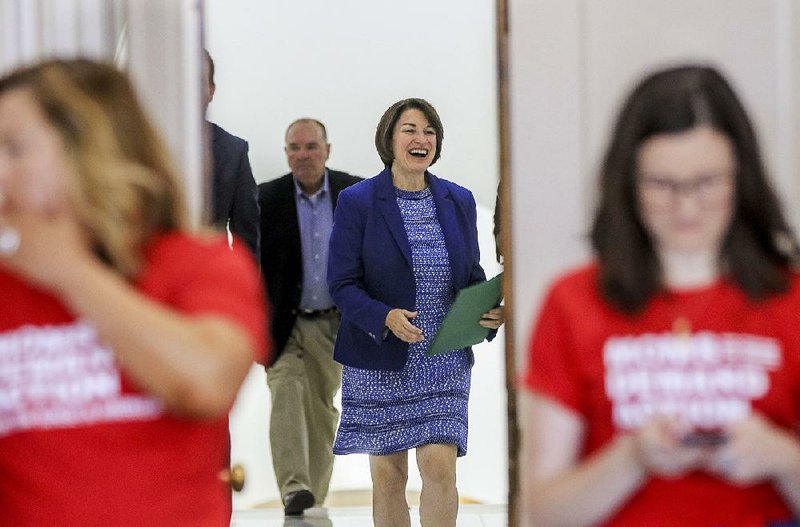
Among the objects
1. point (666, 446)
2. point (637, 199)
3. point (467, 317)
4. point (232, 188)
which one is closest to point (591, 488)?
point (666, 446)

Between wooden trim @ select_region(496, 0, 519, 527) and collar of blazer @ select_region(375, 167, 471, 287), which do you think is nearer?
wooden trim @ select_region(496, 0, 519, 527)

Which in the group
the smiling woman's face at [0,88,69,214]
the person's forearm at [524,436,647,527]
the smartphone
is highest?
the smiling woman's face at [0,88,69,214]

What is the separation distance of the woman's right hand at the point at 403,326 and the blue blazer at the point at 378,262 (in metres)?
0.03

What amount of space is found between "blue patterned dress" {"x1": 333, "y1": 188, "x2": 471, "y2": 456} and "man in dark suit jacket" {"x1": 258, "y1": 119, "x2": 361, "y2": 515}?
156 centimetres

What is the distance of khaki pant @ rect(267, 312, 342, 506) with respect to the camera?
584 centimetres

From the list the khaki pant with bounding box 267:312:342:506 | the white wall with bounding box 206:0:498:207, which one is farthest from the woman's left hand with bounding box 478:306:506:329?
the white wall with bounding box 206:0:498:207

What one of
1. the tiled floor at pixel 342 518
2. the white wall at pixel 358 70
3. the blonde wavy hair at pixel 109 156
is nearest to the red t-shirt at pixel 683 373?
the blonde wavy hair at pixel 109 156

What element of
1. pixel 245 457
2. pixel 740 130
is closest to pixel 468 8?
pixel 245 457

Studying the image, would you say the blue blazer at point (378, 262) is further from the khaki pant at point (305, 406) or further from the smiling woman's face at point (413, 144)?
the khaki pant at point (305, 406)

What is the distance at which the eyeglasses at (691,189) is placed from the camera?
1.41m

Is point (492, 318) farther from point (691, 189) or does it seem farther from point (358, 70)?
point (358, 70)

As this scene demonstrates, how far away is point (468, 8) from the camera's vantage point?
8109 millimetres

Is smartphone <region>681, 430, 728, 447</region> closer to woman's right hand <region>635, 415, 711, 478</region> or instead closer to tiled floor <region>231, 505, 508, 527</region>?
woman's right hand <region>635, 415, 711, 478</region>

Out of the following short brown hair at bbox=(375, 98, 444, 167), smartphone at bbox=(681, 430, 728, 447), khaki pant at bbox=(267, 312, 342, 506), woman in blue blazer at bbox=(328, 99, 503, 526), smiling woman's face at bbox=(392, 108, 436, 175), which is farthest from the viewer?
khaki pant at bbox=(267, 312, 342, 506)
